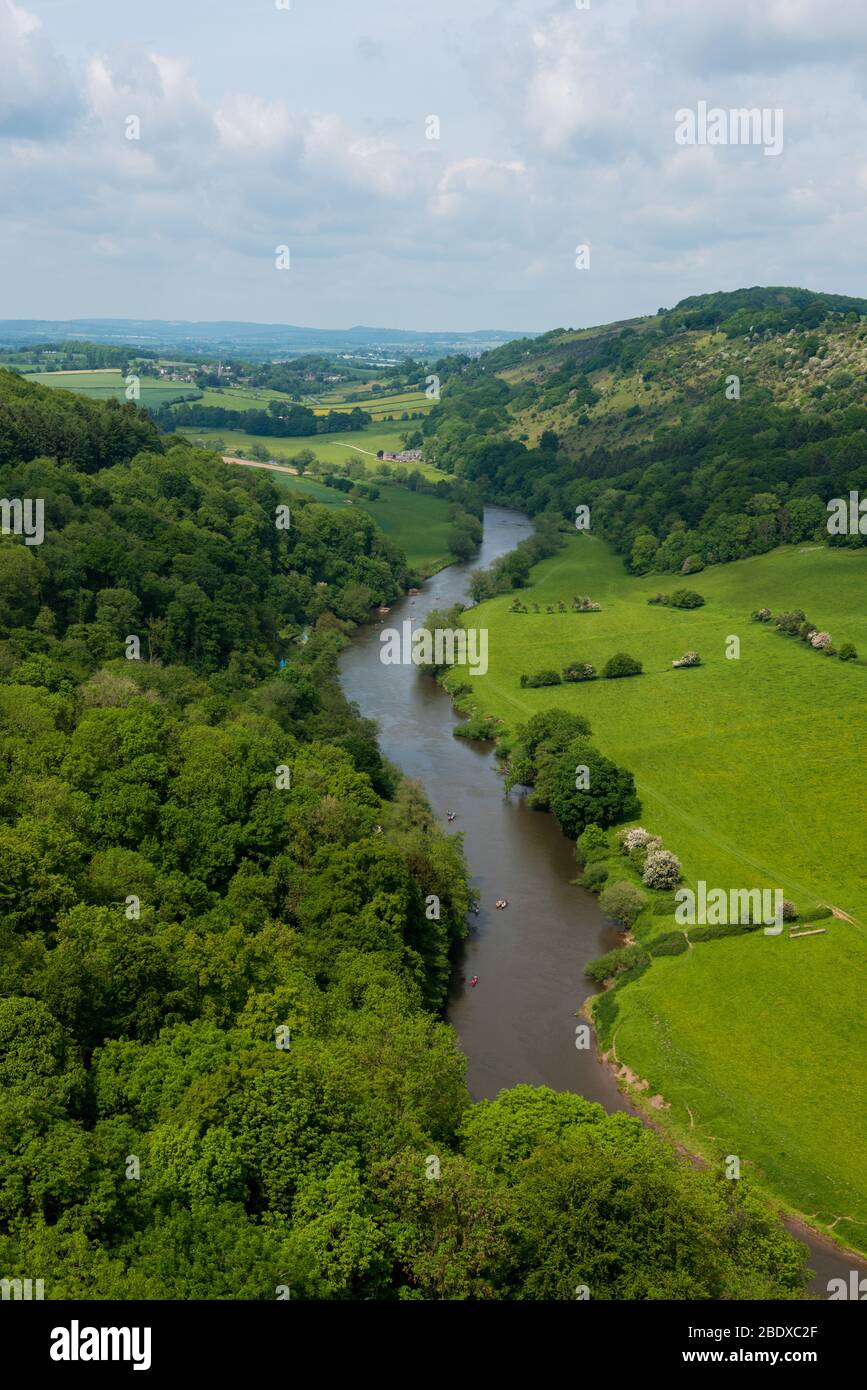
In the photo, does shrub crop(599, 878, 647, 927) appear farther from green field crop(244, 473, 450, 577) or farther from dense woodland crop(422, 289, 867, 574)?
green field crop(244, 473, 450, 577)

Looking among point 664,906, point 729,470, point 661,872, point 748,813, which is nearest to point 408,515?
point 729,470

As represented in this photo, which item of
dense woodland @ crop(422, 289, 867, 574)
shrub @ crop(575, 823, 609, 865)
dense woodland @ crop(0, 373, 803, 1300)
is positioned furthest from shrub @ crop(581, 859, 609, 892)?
dense woodland @ crop(422, 289, 867, 574)

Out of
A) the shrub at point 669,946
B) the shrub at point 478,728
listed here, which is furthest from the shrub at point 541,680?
the shrub at point 669,946

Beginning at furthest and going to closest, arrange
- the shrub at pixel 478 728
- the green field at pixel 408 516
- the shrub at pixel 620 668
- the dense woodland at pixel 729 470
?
1. the green field at pixel 408 516
2. the dense woodland at pixel 729 470
3. the shrub at pixel 620 668
4. the shrub at pixel 478 728

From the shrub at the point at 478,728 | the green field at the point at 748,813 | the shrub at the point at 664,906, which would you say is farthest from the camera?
the shrub at the point at 478,728

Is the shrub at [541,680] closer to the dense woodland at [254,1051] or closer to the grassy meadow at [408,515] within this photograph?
the dense woodland at [254,1051]

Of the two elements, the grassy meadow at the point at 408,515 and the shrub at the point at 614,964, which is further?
the grassy meadow at the point at 408,515

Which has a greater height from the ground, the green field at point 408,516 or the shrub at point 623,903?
the green field at point 408,516
